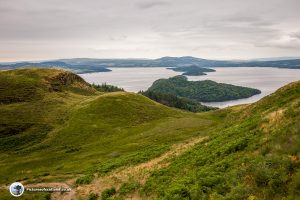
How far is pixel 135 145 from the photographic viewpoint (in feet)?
176

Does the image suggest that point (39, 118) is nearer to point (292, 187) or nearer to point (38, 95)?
point (38, 95)

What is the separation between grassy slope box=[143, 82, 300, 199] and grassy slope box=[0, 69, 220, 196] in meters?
11.7

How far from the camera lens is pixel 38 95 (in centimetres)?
10000

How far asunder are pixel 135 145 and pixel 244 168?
125 feet

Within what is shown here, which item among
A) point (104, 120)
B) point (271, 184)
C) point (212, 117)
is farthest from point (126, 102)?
point (271, 184)

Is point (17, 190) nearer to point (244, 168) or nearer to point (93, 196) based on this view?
point (93, 196)

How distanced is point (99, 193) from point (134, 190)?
4099mm

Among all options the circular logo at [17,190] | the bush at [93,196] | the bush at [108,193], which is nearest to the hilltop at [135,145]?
the bush at [108,193]

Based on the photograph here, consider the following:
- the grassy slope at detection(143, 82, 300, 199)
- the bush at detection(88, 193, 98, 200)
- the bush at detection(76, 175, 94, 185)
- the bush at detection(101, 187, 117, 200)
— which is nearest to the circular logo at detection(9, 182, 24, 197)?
the bush at detection(76, 175, 94, 185)

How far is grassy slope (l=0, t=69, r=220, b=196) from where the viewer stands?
144ft

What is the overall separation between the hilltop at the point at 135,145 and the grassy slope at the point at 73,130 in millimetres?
232

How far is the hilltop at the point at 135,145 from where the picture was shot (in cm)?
1622

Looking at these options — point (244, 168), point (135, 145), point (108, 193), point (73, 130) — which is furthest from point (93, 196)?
point (73, 130)

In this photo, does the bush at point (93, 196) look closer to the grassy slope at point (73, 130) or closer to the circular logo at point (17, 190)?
the grassy slope at point (73, 130)
